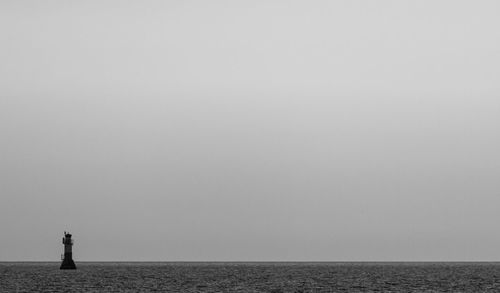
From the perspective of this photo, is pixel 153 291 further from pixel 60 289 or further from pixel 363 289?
pixel 363 289

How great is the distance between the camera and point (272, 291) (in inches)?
4122

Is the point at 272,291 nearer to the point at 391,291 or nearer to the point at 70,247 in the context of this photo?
the point at 391,291

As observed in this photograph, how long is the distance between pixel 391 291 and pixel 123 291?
96.1ft

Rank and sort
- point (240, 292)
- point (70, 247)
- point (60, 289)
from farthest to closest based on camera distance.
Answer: point (70, 247)
point (60, 289)
point (240, 292)

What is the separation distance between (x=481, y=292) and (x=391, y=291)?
9595 millimetres

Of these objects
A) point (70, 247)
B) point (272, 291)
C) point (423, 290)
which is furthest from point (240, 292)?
point (70, 247)

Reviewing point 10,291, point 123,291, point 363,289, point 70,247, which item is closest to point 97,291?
point 123,291

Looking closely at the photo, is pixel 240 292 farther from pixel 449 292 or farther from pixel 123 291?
pixel 449 292

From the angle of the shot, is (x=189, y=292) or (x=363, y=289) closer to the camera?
(x=189, y=292)

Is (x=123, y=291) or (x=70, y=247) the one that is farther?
(x=70, y=247)

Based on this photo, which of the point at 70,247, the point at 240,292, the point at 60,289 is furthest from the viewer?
the point at 70,247

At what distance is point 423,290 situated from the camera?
10550cm

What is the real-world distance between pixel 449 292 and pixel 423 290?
427 centimetres

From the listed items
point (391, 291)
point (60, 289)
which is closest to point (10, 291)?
point (60, 289)
